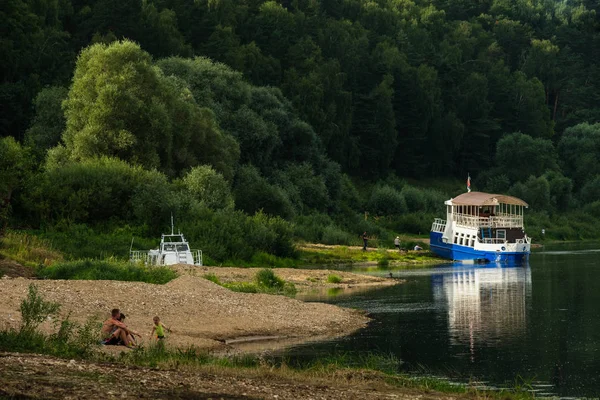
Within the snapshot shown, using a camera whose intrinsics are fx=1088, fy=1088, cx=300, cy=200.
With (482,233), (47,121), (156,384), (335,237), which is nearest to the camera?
(156,384)

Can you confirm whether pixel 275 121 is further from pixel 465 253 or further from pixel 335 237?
pixel 465 253

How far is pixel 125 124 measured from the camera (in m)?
81.4

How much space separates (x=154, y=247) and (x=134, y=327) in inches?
1124

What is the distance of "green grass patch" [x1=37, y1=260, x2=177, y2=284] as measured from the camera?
52312 mm

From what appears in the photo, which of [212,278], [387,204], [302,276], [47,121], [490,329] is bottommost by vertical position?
[490,329]

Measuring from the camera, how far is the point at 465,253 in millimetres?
94562

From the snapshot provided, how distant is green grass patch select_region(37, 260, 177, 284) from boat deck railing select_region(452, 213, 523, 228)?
4437cm

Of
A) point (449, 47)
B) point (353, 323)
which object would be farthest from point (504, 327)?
point (449, 47)

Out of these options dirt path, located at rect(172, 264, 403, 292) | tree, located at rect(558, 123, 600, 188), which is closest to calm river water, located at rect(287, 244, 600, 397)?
dirt path, located at rect(172, 264, 403, 292)

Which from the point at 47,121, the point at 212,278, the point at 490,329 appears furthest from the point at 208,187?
the point at 490,329

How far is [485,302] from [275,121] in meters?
56.2

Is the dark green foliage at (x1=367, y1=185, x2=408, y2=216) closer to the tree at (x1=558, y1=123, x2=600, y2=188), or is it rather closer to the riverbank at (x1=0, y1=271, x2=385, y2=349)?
the tree at (x1=558, y1=123, x2=600, y2=188)

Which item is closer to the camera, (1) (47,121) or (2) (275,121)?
(1) (47,121)

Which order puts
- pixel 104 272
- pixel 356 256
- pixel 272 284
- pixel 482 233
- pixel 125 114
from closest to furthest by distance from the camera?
pixel 104 272, pixel 272 284, pixel 125 114, pixel 356 256, pixel 482 233
